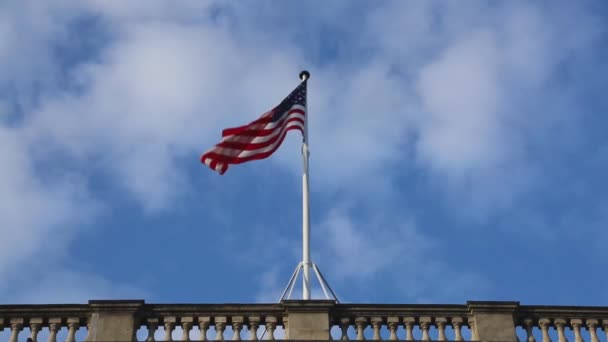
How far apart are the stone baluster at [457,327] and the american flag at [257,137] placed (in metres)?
6.07

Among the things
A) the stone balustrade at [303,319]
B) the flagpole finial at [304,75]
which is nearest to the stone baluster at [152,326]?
the stone balustrade at [303,319]

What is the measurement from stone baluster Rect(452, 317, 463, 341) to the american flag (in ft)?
19.9

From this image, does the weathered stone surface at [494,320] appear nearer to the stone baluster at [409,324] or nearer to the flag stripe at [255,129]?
the stone baluster at [409,324]

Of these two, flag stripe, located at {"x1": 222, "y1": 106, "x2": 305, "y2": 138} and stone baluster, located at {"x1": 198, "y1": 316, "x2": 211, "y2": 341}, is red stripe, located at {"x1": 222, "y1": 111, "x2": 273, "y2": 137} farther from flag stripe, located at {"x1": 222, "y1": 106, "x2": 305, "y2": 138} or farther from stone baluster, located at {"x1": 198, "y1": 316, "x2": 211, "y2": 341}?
stone baluster, located at {"x1": 198, "y1": 316, "x2": 211, "y2": 341}

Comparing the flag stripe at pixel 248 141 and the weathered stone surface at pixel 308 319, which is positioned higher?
the flag stripe at pixel 248 141

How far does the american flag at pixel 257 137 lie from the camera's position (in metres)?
22.3

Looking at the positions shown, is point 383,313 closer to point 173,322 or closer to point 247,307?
point 247,307

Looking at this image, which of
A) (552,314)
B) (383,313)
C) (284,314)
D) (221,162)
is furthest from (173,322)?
(552,314)

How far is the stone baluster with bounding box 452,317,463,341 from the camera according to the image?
18.1 metres

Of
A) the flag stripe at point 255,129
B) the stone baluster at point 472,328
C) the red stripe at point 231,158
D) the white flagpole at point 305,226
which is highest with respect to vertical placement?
the flag stripe at point 255,129

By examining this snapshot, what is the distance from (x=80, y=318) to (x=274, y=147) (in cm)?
626

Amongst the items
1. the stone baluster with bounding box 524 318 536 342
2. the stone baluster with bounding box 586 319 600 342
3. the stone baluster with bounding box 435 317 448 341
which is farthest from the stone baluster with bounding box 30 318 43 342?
the stone baluster with bounding box 586 319 600 342

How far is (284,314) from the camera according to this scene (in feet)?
59.7

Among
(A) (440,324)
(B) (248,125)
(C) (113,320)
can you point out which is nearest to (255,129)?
(B) (248,125)
